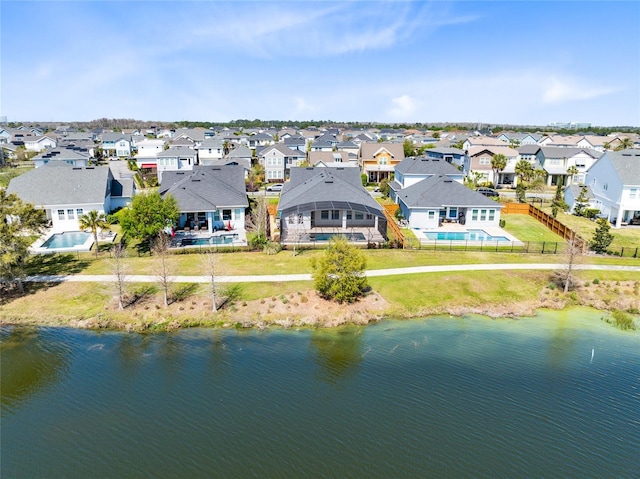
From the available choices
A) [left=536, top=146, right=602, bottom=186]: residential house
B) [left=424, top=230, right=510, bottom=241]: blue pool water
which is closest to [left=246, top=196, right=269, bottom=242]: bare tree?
[left=424, top=230, right=510, bottom=241]: blue pool water

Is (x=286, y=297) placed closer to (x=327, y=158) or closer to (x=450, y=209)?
(x=450, y=209)

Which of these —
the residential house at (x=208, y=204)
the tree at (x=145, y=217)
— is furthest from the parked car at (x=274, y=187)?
the tree at (x=145, y=217)

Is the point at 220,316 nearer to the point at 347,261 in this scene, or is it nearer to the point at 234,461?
the point at 347,261

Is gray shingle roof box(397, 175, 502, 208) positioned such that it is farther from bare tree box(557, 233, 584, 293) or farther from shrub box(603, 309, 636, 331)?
shrub box(603, 309, 636, 331)

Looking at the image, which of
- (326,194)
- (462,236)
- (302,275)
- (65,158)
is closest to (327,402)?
(302,275)

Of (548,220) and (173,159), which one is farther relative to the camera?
(173,159)

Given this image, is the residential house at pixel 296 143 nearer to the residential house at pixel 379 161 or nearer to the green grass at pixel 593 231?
the residential house at pixel 379 161

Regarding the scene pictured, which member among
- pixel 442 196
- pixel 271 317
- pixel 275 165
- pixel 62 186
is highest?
pixel 275 165
